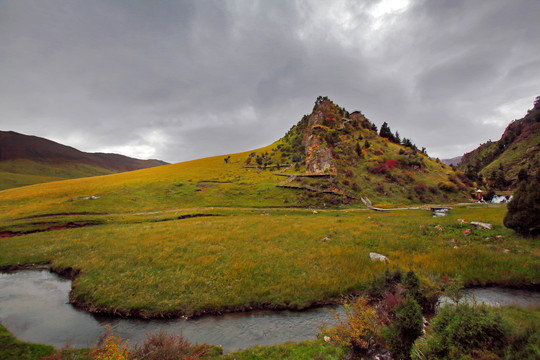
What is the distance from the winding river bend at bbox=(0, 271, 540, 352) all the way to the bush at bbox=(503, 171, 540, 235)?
8273mm

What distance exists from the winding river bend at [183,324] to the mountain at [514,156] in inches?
2847

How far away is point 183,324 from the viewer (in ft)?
30.0

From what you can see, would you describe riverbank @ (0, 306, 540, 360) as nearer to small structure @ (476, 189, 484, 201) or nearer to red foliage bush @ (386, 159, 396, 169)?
red foliage bush @ (386, 159, 396, 169)

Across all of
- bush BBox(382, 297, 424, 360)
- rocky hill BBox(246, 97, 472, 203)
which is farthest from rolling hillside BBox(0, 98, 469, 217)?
bush BBox(382, 297, 424, 360)

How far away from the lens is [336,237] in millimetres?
18359

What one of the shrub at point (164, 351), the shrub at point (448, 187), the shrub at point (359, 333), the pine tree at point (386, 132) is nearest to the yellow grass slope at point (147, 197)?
the shrub at point (359, 333)

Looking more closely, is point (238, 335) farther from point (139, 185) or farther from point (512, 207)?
point (139, 185)

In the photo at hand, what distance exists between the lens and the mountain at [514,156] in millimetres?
67875

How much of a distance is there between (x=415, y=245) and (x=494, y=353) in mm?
13269

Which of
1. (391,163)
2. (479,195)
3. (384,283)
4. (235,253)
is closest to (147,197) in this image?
(235,253)

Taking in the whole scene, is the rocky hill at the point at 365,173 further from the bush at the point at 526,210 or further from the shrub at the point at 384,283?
the shrub at the point at 384,283

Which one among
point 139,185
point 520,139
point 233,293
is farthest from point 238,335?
point 520,139

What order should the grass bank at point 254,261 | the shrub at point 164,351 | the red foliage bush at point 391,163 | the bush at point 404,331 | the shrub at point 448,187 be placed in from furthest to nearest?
the red foliage bush at point 391,163 → the shrub at point 448,187 → the grass bank at point 254,261 → the shrub at point 164,351 → the bush at point 404,331

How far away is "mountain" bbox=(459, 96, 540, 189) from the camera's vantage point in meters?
67.9
